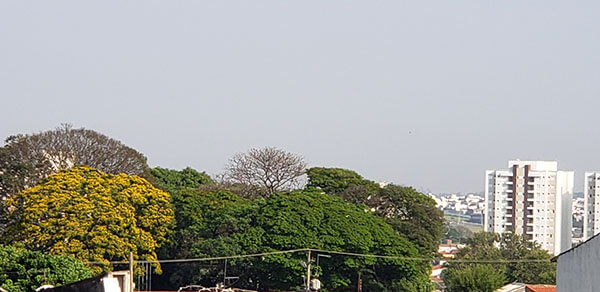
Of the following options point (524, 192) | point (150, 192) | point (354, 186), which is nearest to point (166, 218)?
point (150, 192)

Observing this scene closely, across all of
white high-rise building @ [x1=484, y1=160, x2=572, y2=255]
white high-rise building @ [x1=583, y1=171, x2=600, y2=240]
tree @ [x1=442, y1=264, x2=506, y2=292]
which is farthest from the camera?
white high-rise building @ [x1=484, y1=160, x2=572, y2=255]

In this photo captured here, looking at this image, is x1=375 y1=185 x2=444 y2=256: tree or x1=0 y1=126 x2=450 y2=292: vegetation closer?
x1=0 y1=126 x2=450 y2=292: vegetation

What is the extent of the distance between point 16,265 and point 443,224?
18651mm

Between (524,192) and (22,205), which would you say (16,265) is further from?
(524,192)

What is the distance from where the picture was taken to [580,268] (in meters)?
9.22

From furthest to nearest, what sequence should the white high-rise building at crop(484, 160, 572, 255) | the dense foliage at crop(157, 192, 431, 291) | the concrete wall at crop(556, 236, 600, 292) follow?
the white high-rise building at crop(484, 160, 572, 255), the dense foliage at crop(157, 192, 431, 291), the concrete wall at crop(556, 236, 600, 292)

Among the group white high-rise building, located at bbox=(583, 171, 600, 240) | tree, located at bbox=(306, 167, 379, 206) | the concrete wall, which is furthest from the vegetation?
white high-rise building, located at bbox=(583, 171, 600, 240)

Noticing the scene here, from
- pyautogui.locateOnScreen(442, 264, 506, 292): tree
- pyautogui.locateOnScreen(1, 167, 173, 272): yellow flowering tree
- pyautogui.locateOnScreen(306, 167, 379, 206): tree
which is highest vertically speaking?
pyautogui.locateOnScreen(306, 167, 379, 206): tree

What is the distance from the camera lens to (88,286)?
4164 mm

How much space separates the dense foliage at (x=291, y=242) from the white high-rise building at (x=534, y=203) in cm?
6509

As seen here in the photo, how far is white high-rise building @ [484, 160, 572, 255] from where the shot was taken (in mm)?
101375

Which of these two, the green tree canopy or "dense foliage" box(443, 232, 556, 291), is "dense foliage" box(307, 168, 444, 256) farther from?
"dense foliage" box(443, 232, 556, 291)

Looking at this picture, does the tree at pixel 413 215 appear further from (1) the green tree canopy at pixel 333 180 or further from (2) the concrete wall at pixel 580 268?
(2) the concrete wall at pixel 580 268

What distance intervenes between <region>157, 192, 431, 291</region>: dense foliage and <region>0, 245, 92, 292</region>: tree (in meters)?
8.64
